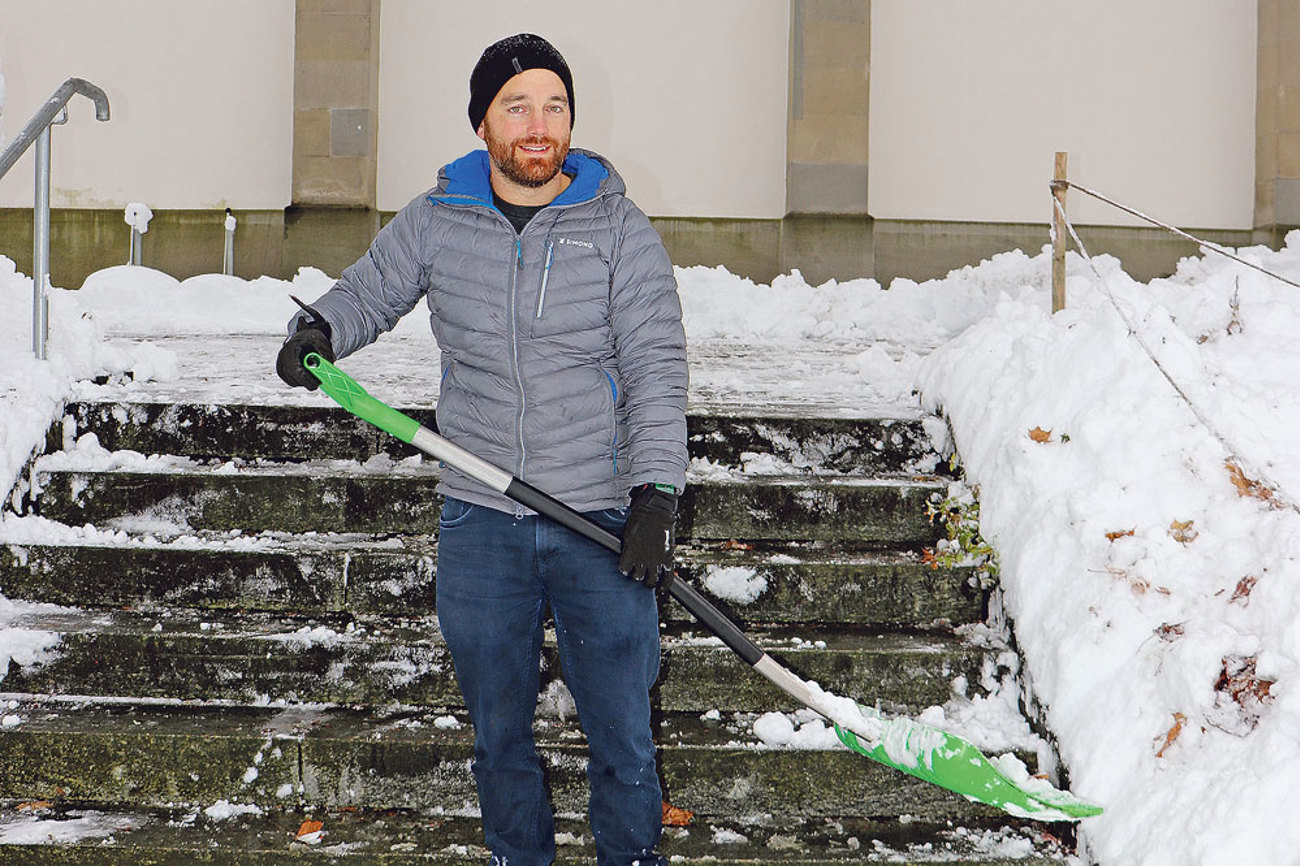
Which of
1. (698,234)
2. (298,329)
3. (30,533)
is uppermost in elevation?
(698,234)

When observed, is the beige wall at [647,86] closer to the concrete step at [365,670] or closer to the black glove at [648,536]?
the concrete step at [365,670]

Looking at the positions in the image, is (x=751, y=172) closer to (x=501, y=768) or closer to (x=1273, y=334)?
(x=1273, y=334)

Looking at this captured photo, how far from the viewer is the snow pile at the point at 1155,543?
9.19 feet

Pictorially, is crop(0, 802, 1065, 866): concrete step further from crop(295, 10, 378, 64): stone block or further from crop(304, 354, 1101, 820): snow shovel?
crop(295, 10, 378, 64): stone block

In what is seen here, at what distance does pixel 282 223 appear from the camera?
1112 centimetres

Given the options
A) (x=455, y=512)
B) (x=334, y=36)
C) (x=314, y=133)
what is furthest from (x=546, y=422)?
(x=334, y=36)

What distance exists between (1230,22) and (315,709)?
11.8m

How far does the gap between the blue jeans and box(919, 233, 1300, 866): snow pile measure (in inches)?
51.2

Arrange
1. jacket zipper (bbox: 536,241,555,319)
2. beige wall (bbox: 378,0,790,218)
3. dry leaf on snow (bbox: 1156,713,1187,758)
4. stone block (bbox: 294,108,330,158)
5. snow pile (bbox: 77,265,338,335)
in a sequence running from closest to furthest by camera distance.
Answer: jacket zipper (bbox: 536,241,555,319), dry leaf on snow (bbox: 1156,713,1187,758), snow pile (bbox: 77,265,338,335), stone block (bbox: 294,108,330,158), beige wall (bbox: 378,0,790,218)

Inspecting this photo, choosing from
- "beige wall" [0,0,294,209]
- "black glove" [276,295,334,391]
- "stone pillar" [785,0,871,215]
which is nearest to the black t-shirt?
"black glove" [276,295,334,391]

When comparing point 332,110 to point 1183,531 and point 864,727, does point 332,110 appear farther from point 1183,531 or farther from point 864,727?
point 864,727

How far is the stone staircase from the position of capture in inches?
124

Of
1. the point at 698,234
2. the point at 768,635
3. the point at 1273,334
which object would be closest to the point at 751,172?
the point at 698,234

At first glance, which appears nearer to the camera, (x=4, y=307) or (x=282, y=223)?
(x=4, y=307)
